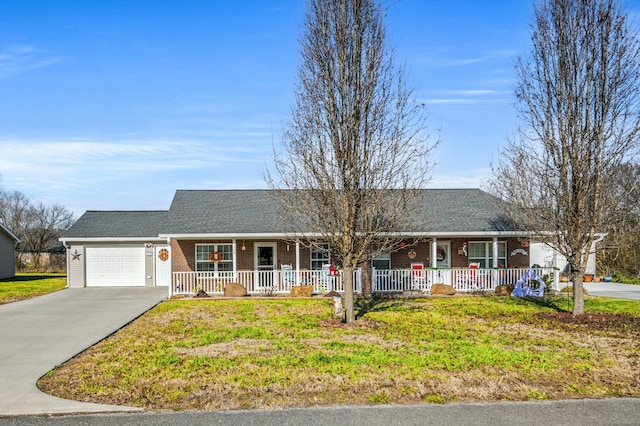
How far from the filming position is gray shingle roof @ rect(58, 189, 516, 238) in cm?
2108

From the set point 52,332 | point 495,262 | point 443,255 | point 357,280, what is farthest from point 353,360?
point 443,255

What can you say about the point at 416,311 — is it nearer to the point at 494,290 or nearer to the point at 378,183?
the point at 378,183

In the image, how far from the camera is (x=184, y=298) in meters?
19.6

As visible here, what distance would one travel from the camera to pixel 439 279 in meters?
21.0

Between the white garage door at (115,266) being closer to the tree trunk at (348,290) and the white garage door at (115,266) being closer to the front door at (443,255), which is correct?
the front door at (443,255)

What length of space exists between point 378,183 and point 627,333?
6133 mm

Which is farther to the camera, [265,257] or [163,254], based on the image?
[163,254]

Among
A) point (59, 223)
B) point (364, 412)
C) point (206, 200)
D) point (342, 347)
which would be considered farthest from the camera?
point (59, 223)

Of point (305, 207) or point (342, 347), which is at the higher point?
point (305, 207)

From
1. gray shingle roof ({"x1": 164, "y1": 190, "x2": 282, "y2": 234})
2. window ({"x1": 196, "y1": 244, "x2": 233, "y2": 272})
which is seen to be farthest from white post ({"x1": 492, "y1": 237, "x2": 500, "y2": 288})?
window ({"x1": 196, "y1": 244, "x2": 233, "y2": 272})

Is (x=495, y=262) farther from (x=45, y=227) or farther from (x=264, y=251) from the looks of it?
(x=45, y=227)

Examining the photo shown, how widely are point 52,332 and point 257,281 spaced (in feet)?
28.6

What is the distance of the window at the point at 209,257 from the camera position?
2214 centimetres

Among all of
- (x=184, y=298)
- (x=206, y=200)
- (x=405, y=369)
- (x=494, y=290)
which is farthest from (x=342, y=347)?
(x=206, y=200)
